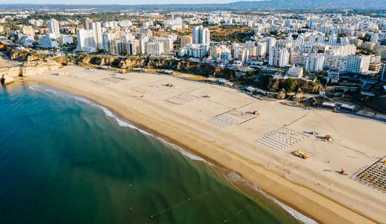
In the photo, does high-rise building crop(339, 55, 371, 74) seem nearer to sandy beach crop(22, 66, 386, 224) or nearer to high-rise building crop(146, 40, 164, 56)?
sandy beach crop(22, 66, 386, 224)

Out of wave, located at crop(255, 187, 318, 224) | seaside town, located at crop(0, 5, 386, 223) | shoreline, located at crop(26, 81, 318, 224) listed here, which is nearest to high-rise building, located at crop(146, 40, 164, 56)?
seaside town, located at crop(0, 5, 386, 223)

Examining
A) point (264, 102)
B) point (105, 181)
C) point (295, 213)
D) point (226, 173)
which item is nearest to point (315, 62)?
point (264, 102)

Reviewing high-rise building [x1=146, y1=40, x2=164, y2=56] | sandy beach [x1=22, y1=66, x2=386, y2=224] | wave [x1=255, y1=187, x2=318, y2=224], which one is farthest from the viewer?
high-rise building [x1=146, y1=40, x2=164, y2=56]

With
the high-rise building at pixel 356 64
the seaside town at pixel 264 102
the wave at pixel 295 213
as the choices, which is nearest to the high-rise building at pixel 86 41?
the seaside town at pixel 264 102

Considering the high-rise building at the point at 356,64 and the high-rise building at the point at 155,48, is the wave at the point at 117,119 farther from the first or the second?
the high-rise building at the point at 356,64

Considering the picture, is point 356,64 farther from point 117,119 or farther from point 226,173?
point 117,119
